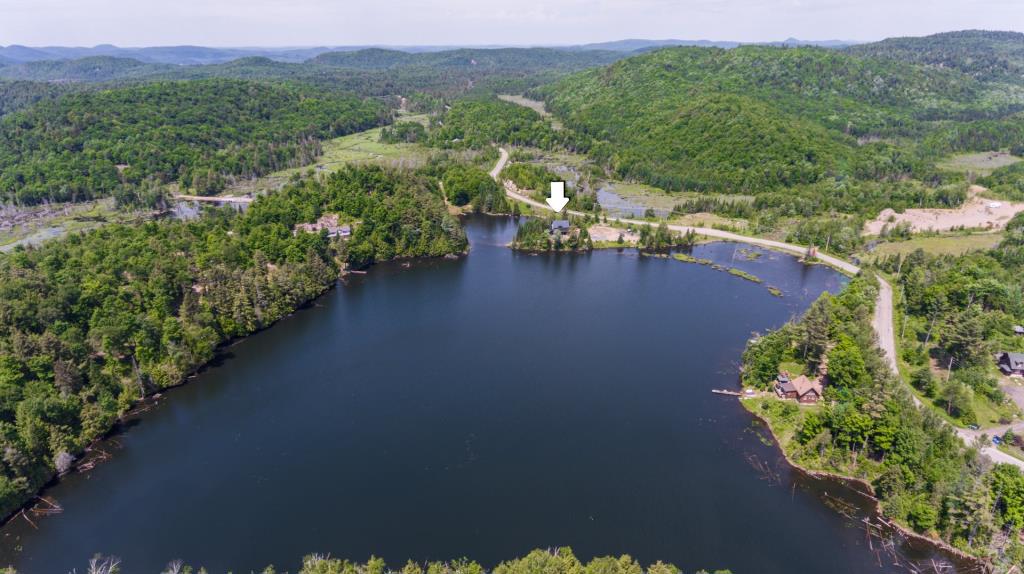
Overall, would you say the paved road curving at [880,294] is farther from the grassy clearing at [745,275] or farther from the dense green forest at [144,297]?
the dense green forest at [144,297]

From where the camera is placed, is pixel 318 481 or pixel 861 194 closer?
pixel 318 481

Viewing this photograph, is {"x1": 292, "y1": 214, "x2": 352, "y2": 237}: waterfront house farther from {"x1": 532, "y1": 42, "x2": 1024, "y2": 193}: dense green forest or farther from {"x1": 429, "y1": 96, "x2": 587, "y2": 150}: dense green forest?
{"x1": 429, "y1": 96, "x2": 587, "y2": 150}: dense green forest

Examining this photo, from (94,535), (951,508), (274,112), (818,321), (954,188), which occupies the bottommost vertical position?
(94,535)

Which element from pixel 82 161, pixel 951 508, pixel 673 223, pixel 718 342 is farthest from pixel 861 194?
pixel 82 161

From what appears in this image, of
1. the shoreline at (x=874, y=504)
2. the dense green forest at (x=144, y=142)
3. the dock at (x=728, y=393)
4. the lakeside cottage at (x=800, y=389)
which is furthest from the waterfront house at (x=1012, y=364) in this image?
the dense green forest at (x=144, y=142)

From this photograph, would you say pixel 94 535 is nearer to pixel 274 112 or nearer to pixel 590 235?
pixel 590 235

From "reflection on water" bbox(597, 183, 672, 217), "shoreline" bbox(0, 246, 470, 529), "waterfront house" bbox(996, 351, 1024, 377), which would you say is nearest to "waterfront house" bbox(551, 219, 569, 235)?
"reflection on water" bbox(597, 183, 672, 217)
